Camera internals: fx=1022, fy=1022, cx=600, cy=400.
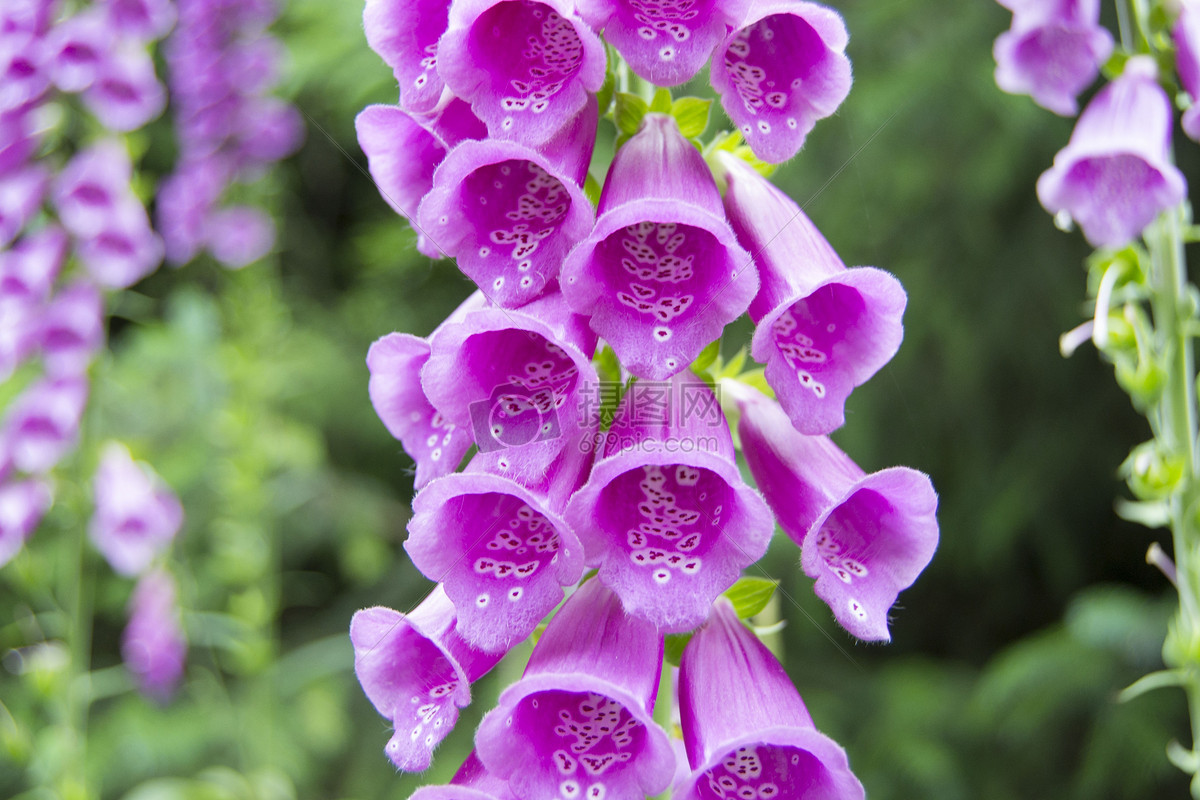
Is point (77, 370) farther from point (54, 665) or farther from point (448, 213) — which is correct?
point (448, 213)

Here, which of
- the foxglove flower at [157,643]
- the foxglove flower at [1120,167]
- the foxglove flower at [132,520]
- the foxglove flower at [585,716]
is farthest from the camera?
the foxglove flower at [157,643]

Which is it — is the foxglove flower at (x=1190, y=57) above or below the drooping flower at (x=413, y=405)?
above

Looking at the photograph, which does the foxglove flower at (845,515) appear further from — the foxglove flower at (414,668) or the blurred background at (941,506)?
the blurred background at (941,506)

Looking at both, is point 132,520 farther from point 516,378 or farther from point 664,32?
point 664,32

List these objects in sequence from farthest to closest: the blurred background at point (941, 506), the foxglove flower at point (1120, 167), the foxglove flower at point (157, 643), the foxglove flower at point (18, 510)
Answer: the foxglove flower at point (157, 643), the blurred background at point (941, 506), the foxglove flower at point (18, 510), the foxglove flower at point (1120, 167)

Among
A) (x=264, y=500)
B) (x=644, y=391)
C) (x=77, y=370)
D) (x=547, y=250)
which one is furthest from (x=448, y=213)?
(x=264, y=500)

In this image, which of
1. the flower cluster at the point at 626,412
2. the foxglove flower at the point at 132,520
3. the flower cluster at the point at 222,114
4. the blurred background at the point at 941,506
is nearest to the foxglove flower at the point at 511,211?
the flower cluster at the point at 626,412

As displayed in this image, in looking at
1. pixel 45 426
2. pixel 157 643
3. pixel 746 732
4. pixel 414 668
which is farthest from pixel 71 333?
pixel 746 732
